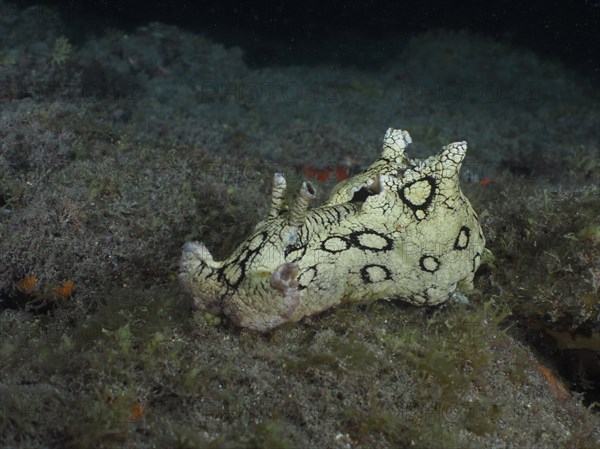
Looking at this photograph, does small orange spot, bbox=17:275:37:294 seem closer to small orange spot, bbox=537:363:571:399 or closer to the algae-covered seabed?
the algae-covered seabed

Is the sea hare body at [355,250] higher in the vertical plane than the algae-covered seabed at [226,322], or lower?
higher

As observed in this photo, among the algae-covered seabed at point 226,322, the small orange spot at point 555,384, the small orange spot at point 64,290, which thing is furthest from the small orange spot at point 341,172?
the small orange spot at point 64,290

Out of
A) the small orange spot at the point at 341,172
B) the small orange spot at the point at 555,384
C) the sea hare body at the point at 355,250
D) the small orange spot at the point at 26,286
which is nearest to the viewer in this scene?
the sea hare body at the point at 355,250

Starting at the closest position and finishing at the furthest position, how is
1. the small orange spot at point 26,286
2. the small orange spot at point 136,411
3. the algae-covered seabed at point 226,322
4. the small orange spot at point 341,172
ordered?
the small orange spot at point 136,411, the algae-covered seabed at point 226,322, the small orange spot at point 26,286, the small orange spot at point 341,172

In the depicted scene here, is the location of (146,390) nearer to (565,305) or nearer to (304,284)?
(304,284)

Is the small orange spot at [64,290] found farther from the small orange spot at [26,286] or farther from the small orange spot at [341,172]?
the small orange spot at [341,172]

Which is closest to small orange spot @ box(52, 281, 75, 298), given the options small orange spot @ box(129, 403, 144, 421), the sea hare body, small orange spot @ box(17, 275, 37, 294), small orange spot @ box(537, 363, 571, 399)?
small orange spot @ box(17, 275, 37, 294)

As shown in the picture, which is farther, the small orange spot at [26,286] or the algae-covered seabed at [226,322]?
the small orange spot at [26,286]
